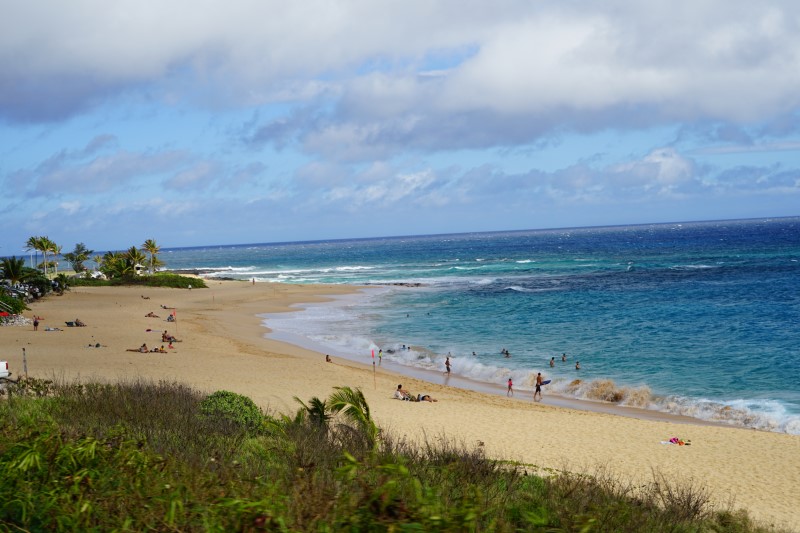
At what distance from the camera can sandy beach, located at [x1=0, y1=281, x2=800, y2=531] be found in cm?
1562

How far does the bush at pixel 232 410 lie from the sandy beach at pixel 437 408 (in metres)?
1.57

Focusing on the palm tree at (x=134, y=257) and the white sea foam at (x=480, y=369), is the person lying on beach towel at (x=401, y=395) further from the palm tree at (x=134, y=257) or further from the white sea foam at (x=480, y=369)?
the palm tree at (x=134, y=257)

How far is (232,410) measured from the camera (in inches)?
479

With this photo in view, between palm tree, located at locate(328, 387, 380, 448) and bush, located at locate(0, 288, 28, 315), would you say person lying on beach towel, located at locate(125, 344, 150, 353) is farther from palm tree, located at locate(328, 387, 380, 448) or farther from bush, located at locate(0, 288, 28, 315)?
palm tree, located at locate(328, 387, 380, 448)

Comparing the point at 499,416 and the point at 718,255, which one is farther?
the point at 718,255

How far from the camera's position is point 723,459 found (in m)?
17.0

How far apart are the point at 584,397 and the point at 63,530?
24133 mm

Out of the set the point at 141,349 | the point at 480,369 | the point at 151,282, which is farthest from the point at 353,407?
the point at 151,282

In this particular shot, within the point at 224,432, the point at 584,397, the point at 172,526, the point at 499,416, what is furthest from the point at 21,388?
the point at 584,397

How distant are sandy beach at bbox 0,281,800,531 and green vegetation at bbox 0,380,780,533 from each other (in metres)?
5.24

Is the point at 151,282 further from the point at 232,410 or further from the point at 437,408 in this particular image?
the point at 232,410

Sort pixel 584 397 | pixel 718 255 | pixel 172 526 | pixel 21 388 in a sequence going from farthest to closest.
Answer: pixel 718 255 → pixel 584 397 → pixel 21 388 → pixel 172 526

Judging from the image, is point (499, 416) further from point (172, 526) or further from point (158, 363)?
point (172, 526)

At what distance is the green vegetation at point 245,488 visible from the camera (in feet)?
13.6
